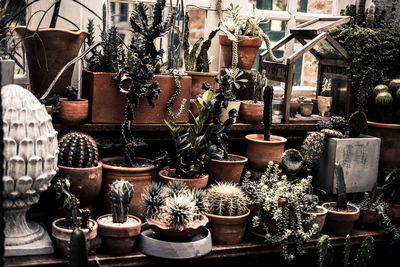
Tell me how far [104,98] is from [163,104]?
13.9 inches

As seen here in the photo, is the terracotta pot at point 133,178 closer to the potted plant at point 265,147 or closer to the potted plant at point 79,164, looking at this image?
the potted plant at point 79,164

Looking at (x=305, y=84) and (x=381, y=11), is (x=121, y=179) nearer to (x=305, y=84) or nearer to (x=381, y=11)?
(x=305, y=84)

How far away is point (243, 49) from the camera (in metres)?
3.57

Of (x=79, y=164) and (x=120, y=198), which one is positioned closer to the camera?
(x=120, y=198)

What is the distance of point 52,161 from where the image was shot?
2693 millimetres

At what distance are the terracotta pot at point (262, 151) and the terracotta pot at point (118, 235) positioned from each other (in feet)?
3.15

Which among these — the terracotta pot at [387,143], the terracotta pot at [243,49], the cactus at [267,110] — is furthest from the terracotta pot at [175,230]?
the terracotta pot at [387,143]

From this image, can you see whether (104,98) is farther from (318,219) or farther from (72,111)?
(318,219)

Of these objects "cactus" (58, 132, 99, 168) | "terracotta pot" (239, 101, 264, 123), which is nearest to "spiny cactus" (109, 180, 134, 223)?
"cactus" (58, 132, 99, 168)

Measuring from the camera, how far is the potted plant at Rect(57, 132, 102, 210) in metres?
2.87

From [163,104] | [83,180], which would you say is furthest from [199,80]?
[83,180]

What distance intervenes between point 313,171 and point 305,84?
3.19 ft

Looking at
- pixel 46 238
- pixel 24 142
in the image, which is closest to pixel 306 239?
pixel 46 238

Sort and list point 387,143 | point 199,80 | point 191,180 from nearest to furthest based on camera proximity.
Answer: point 191,180 < point 199,80 < point 387,143
